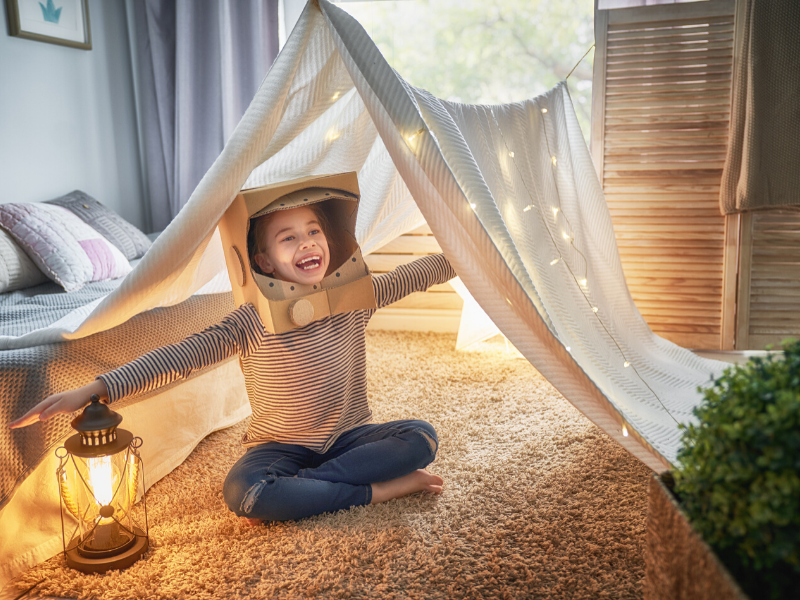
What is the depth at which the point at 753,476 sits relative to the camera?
2.07 feet

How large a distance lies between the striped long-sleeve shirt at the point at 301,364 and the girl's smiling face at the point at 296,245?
Answer: 0.39ft

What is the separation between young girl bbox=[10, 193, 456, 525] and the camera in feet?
4.26

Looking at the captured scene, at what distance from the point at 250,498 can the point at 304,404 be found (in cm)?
23

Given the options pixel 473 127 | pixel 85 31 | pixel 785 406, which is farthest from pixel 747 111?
pixel 85 31

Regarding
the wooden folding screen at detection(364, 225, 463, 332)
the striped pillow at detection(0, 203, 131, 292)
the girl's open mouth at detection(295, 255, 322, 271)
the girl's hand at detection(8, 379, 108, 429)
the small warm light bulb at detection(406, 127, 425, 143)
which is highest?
the small warm light bulb at detection(406, 127, 425, 143)

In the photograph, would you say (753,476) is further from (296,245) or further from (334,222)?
(334,222)

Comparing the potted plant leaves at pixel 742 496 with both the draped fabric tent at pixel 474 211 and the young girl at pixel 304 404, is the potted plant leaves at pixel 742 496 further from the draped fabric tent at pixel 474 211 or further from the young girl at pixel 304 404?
the young girl at pixel 304 404

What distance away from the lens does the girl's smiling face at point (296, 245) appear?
1.34 metres

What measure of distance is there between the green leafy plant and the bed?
1.12 m

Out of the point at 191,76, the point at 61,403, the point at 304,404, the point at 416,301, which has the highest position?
the point at 191,76

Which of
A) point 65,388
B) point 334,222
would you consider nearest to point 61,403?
point 65,388

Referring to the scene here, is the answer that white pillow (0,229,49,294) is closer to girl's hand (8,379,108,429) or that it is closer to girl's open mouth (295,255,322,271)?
girl's hand (8,379,108,429)

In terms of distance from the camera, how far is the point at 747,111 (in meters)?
2.17

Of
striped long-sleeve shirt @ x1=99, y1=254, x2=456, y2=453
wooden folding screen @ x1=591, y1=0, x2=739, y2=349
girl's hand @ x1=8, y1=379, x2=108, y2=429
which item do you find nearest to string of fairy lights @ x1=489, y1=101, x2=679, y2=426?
striped long-sleeve shirt @ x1=99, y1=254, x2=456, y2=453
